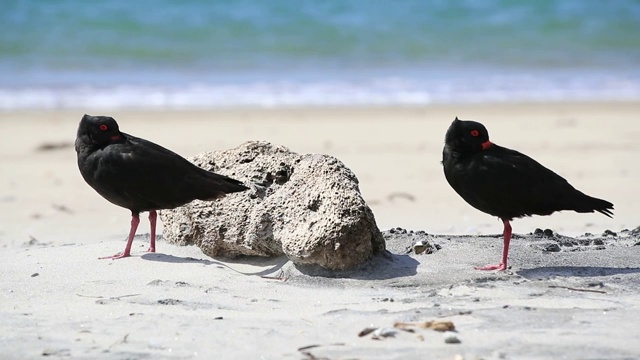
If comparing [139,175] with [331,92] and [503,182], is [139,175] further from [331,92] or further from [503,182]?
[331,92]

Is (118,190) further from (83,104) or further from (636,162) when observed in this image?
(83,104)

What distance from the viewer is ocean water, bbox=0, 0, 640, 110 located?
60.1ft

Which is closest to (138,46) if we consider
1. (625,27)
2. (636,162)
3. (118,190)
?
(625,27)

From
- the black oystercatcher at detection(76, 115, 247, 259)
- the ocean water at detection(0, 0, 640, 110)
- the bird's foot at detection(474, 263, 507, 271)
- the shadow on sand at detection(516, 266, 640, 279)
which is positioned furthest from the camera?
the ocean water at detection(0, 0, 640, 110)

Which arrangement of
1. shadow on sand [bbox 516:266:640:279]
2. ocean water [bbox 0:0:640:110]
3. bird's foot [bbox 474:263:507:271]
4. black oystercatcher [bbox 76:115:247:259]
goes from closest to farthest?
shadow on sand [bbox 516:266:640:279], bird's foot [bbox 474:263:507:271], black oystercatcher [bbox 76:115:247:259], ocean water [bbox 0:0:640:110]

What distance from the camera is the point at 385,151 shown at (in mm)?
11695

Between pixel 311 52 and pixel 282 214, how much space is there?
790 inches

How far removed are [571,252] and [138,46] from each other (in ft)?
71.8

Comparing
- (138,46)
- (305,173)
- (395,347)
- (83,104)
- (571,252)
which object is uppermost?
(138,46)

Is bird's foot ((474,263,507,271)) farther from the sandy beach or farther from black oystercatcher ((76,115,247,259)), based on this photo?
black oystercatcher ((76,115,247,259))

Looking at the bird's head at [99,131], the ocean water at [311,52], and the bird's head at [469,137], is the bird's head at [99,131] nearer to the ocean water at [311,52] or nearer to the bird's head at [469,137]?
the bird's head at [469,137]

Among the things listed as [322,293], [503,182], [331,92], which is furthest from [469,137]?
[331,92]

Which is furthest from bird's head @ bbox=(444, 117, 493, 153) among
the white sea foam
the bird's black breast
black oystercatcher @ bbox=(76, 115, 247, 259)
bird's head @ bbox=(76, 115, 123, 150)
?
the white sea foam

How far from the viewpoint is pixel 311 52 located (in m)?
25.2
